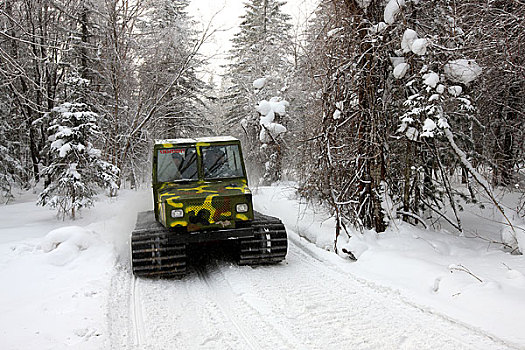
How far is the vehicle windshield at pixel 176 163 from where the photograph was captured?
27.8 ft

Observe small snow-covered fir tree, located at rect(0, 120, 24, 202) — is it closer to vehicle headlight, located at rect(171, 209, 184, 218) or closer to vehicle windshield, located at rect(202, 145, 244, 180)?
vehicle windshield, located at rect(202, 145, 244, 180)

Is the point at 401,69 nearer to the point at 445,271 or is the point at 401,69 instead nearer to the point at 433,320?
the point at 445,271

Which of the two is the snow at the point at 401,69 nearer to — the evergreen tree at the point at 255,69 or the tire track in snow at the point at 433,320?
the tire track in snow at the point at 433,320

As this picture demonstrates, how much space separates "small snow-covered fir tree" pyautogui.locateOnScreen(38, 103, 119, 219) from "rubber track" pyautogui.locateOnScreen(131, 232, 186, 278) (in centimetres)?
585

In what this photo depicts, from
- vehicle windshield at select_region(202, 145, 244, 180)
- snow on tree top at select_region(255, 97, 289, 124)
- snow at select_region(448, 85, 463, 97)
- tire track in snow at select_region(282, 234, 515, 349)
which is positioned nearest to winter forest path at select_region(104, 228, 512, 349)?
tire track in snow at select_region(282, 234, 515, 349)

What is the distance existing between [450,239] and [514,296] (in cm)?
368

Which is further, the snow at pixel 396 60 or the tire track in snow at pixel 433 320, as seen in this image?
the snow at pixel 396 60

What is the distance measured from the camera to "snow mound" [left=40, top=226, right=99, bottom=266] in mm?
7793

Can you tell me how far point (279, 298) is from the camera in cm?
600

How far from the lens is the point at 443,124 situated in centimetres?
770

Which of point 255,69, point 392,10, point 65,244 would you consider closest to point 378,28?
point 392,10

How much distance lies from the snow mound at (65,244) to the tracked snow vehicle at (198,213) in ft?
3.95

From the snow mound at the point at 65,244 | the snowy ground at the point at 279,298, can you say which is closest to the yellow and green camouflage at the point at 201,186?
the snowy ground at the point at 279,298

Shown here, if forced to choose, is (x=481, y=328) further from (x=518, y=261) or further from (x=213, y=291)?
(x=213, y=291)
